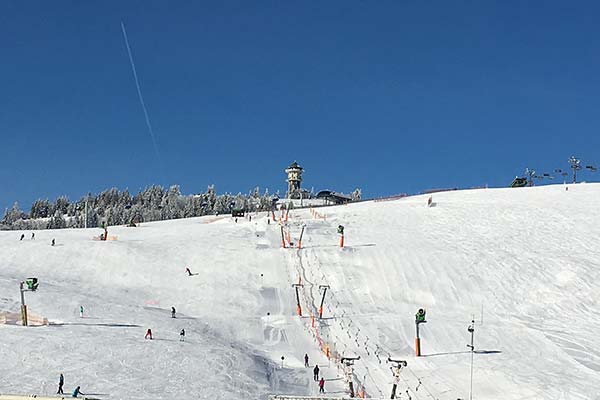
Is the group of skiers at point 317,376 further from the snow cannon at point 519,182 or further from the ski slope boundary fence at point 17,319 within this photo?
the snow cannon at point 519,182

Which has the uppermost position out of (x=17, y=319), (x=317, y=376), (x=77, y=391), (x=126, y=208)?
(x=126, y=208)

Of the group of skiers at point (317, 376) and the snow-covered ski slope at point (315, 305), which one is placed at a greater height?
the snow-covered ski slope at point (315, 305)

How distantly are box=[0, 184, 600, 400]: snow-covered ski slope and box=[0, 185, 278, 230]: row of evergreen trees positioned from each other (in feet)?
225

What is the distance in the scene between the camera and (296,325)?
39062 millimetres

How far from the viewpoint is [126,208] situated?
148875 mm

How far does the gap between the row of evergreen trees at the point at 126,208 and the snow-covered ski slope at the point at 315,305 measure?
68434 mm

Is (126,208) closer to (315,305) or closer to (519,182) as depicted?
(519,182)

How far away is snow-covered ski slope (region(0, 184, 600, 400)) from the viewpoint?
97.1 ft

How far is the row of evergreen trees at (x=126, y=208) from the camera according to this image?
444 feet

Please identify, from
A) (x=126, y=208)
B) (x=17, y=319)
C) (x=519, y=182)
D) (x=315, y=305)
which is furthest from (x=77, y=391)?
(x=126, y=208)

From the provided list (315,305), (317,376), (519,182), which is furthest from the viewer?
(519,182)

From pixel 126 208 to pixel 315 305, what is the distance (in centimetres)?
11287

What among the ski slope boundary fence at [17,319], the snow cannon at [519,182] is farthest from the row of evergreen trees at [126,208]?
the ski slope boundary fence at [17,319]

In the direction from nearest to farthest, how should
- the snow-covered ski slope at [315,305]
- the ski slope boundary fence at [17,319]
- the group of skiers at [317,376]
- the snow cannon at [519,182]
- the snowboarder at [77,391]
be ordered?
the snowboarder at [77,391], the group of skiers at [317,376], the snow-covered ski slope at [315,305], the ski slope boundary fence at [17,319], the snow cannon at [519,182]
